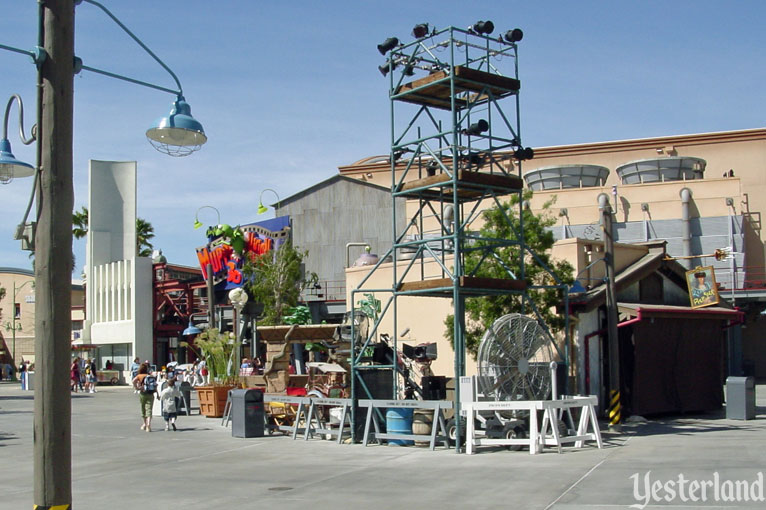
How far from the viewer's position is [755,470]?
1269 cm

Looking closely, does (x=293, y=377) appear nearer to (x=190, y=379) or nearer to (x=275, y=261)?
(x=190, y=379)

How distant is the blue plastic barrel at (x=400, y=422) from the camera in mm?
17469

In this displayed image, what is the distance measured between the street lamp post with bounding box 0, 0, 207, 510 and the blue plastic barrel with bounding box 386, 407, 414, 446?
38.1ft

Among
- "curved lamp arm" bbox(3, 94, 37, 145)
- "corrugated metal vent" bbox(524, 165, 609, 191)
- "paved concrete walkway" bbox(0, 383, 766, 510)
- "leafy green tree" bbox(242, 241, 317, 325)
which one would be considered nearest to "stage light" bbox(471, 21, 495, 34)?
"paved concrete walkway" bbox(0, 383, 766, 510)

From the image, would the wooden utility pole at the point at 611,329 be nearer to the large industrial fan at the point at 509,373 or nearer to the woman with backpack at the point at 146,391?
the large industrial fan at the point at 509,373

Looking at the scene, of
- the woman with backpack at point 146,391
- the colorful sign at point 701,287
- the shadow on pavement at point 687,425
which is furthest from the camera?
the colorful sign at point 701,287

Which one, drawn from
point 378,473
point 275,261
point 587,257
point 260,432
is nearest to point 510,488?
point 378,473

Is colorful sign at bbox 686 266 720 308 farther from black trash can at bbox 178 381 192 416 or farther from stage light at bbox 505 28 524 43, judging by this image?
black trash can at bbox 178 381 192 416

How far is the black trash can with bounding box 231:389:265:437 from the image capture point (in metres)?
19.6

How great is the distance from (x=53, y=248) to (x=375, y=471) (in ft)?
29.0

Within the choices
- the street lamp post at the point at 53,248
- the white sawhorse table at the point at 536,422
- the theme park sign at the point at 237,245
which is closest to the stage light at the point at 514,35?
the white sawhorse table at the point at 536,422

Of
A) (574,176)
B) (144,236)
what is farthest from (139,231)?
(574,176)

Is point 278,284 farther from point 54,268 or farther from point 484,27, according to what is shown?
point 54,268

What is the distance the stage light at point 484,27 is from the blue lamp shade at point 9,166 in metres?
11.8
